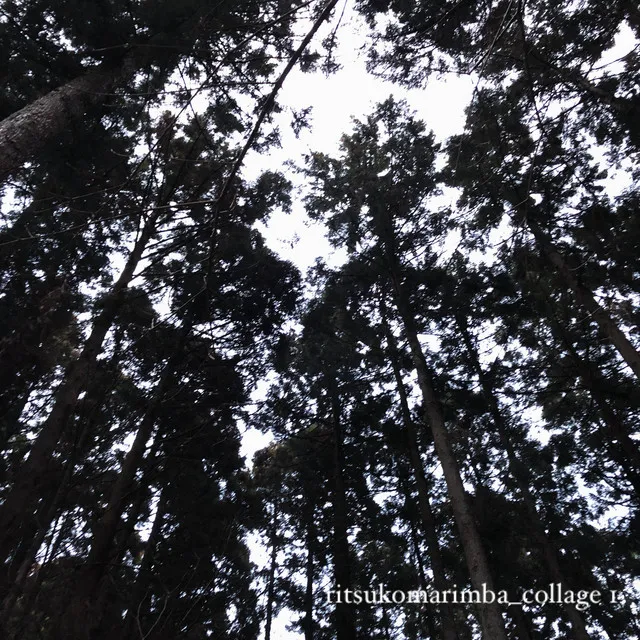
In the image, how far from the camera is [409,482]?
37.4ft

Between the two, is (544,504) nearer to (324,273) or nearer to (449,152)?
(324,273)

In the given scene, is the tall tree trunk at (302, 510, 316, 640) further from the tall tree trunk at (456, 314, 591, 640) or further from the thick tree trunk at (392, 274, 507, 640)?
the thick tree trunk at (392, 274, 507, 640)

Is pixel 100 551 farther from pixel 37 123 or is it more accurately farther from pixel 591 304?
pixel 591 304

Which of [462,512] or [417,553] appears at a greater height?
[417,553]

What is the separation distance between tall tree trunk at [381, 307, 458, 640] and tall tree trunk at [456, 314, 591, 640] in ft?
7.36

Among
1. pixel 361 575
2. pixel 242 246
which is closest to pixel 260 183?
pixel 242 246

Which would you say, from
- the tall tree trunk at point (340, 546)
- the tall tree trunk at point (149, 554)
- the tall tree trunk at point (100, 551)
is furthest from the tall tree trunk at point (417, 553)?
the tall tree trunk at point (100, 551)

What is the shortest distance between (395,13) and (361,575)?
43.0 feet

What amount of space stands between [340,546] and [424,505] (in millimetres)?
1887

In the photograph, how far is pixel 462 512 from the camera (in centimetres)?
629

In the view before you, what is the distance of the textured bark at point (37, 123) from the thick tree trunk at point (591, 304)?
668 cm

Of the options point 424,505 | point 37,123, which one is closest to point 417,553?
point 424,505

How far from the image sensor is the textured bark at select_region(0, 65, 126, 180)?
5109 millimetres

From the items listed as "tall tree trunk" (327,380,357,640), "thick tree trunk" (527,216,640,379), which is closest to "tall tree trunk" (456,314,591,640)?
"thick tree trunk" (527,216,640,379)
